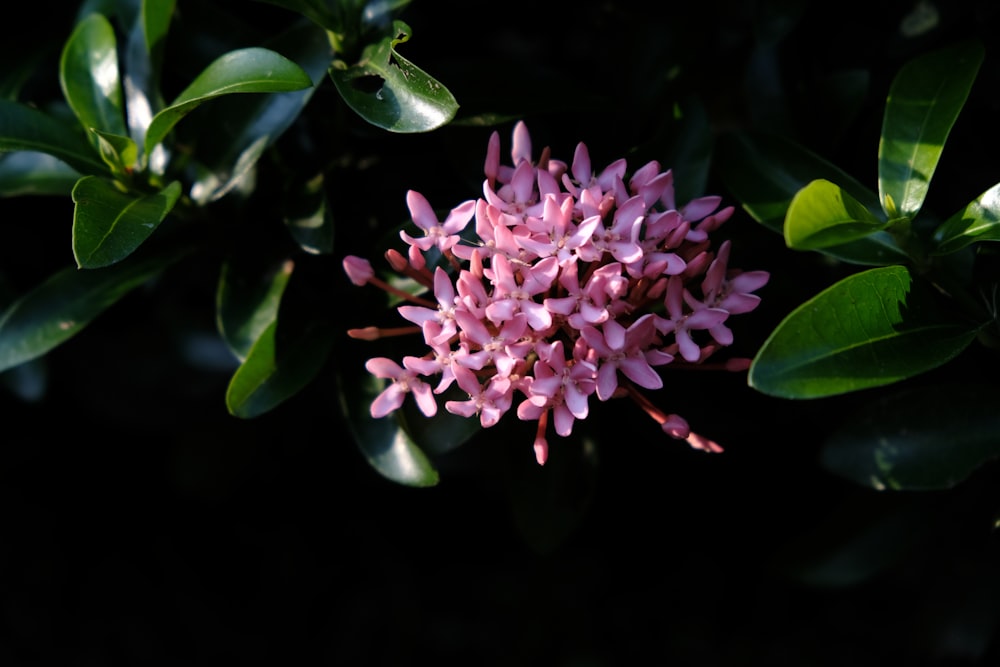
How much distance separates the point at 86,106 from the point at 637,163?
68cm

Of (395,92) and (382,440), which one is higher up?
(395,92)

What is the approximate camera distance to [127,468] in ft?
6.85

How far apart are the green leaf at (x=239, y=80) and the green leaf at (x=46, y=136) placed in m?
0.11

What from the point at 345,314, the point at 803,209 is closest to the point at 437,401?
the point at 345,314

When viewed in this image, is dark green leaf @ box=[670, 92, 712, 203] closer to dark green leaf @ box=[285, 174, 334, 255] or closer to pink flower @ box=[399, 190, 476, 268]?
pink flower @ box=[399, 190, 476, 268]

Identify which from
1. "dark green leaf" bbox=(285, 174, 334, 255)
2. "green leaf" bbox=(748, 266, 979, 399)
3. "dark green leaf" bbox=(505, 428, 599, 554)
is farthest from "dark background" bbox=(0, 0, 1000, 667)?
"green leaf" bbox=(748, 266, 979, 399)

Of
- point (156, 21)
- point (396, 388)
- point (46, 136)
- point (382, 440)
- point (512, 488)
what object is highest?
point (156, 21)

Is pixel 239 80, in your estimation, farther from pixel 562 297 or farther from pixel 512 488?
pixel 512 488

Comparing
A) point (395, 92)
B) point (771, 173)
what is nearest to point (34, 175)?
point (395, 92)

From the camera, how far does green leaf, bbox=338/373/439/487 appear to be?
1.09 m

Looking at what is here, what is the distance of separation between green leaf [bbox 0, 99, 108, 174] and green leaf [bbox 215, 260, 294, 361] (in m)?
0.20

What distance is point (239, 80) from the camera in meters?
1.00

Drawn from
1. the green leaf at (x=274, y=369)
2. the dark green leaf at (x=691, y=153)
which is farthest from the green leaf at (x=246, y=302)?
the dark green leaf at (x=691, y=153)

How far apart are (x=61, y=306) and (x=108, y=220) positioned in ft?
0.92
